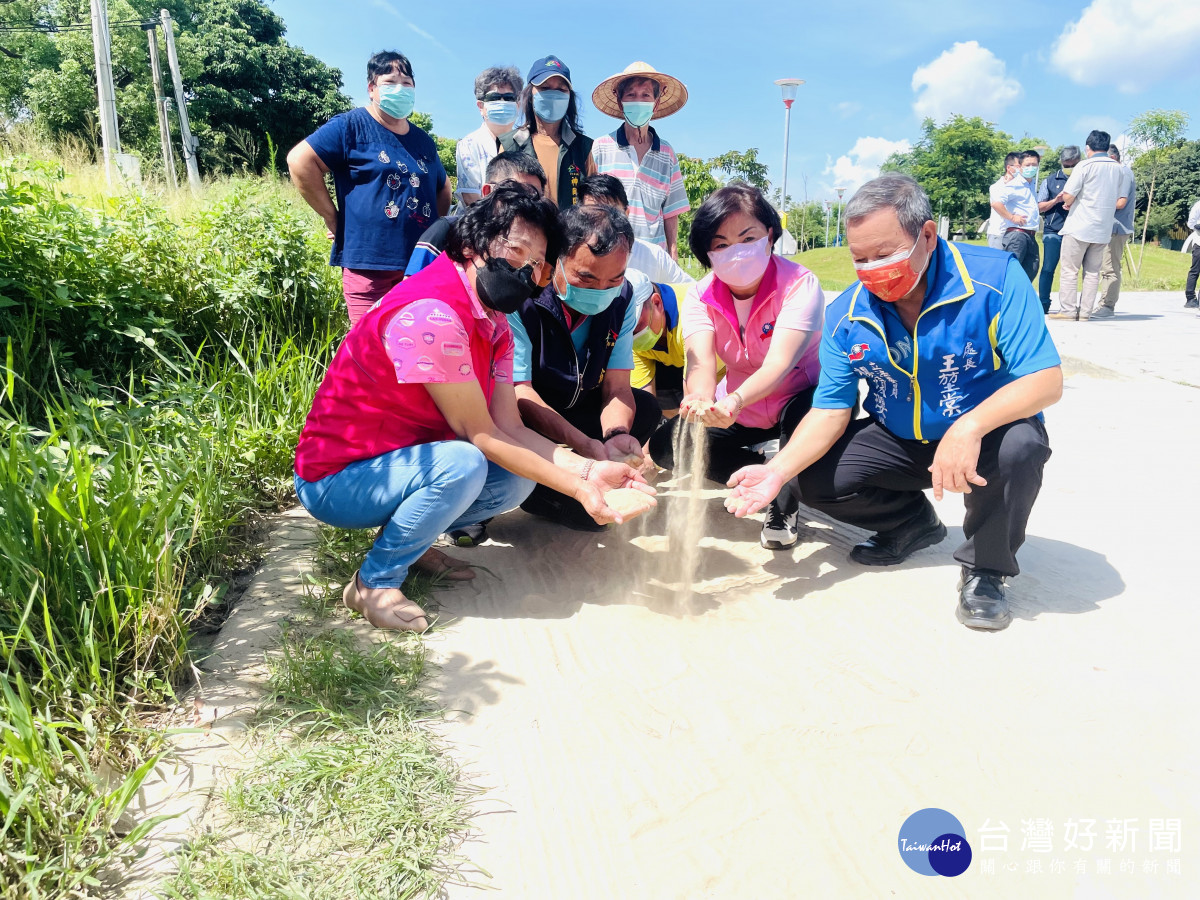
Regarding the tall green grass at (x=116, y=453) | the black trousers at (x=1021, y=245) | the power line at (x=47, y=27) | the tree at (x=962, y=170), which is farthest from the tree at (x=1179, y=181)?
the tall green grass at (x=116, y=453)

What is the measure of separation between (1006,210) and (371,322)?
29.6 ft

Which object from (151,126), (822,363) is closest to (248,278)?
(822,363)

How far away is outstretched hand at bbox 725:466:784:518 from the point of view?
281cm

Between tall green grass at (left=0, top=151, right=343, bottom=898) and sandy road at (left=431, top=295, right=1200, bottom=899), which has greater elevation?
tall green grass at (left=0, top=151, right=343, bottom=898)

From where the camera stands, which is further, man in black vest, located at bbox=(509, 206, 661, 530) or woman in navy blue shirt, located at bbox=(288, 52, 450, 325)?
woman in navy blue shirt, located at bbox=(288, 52, 450, 325)

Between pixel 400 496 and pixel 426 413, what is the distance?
12.2 inches

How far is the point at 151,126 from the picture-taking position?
1024 inches

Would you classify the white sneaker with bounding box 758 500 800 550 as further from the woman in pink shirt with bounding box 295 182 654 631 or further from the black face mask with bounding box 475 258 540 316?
the black face mask with bounding box 475 258 540 316

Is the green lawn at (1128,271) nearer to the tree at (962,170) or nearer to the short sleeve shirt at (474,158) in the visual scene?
the short sleeve shirt at (474,158)

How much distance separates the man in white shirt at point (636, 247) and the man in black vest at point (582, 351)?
1.41 ft

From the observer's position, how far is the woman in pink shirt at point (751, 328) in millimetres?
3252

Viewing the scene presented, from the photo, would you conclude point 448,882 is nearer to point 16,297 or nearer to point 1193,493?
point 16,297

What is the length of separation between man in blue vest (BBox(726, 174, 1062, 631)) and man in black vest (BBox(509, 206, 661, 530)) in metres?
0.78

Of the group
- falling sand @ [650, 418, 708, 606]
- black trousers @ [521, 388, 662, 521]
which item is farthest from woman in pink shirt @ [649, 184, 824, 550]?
black trousers @ [521, 388, 662, 521]
